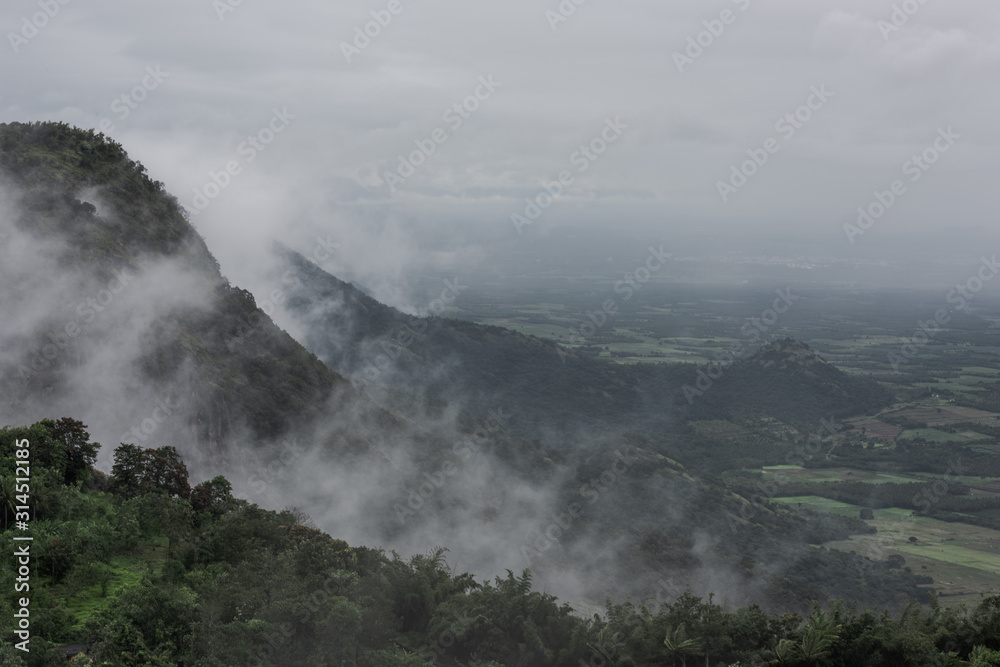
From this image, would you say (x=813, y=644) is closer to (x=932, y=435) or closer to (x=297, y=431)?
(x=297, y=431)

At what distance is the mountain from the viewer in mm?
40000

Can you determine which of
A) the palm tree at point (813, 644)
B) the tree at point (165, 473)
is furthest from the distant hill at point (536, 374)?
the palm tree at point (813, 644)

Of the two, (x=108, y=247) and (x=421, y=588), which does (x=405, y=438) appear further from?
(x=421, y=588)

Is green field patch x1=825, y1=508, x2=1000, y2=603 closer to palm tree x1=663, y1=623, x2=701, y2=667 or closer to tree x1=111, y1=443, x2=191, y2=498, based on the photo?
palm tree x1=663, y1=623, x2=701, y2=667

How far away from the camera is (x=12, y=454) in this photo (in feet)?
86.5

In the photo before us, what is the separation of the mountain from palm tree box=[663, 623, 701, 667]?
78.0 feet

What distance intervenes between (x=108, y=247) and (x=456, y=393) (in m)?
63.1

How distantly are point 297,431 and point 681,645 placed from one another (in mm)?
33889

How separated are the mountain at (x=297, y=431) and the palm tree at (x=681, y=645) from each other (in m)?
23.8

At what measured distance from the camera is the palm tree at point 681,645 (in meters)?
20.4

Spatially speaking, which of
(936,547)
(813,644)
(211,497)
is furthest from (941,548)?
(211,497)

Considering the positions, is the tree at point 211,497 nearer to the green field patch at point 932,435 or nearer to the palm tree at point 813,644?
the palm tree at point 813,644

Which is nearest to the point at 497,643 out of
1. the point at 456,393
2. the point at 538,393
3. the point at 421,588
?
the point at 421,588

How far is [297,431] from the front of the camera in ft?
159
